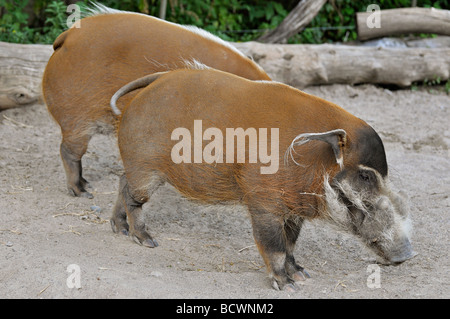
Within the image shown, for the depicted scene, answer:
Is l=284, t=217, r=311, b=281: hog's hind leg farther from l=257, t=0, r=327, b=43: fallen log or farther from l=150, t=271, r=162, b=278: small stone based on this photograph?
l=257, t=0, r=327, b=43: fallen log

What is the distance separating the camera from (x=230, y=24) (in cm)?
915

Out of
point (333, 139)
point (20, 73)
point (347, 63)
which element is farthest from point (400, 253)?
point (347, 63)

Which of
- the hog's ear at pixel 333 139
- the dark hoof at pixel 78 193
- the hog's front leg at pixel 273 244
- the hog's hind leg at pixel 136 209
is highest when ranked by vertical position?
the hog's ear at pixel 333 139

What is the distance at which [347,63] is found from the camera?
25.7 ft

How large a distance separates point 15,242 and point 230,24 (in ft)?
19.5

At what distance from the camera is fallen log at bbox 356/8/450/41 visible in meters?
8.41

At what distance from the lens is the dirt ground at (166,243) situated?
11.6ft

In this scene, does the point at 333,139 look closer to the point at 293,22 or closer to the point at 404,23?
the point at 293,22

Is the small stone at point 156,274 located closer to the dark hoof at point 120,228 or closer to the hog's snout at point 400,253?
the dark hoof at point 120,228

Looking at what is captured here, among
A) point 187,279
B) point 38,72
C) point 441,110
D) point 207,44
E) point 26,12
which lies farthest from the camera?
point 26,12

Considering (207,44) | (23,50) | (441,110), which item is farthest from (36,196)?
(441,110)

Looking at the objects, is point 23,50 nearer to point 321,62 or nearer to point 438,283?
point 321,62

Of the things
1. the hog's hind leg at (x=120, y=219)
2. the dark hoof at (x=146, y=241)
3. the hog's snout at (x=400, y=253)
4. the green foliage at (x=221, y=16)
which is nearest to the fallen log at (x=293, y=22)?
the green foliage at (x=221, y=16)

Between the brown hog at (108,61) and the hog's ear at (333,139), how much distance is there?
44.3 inches
